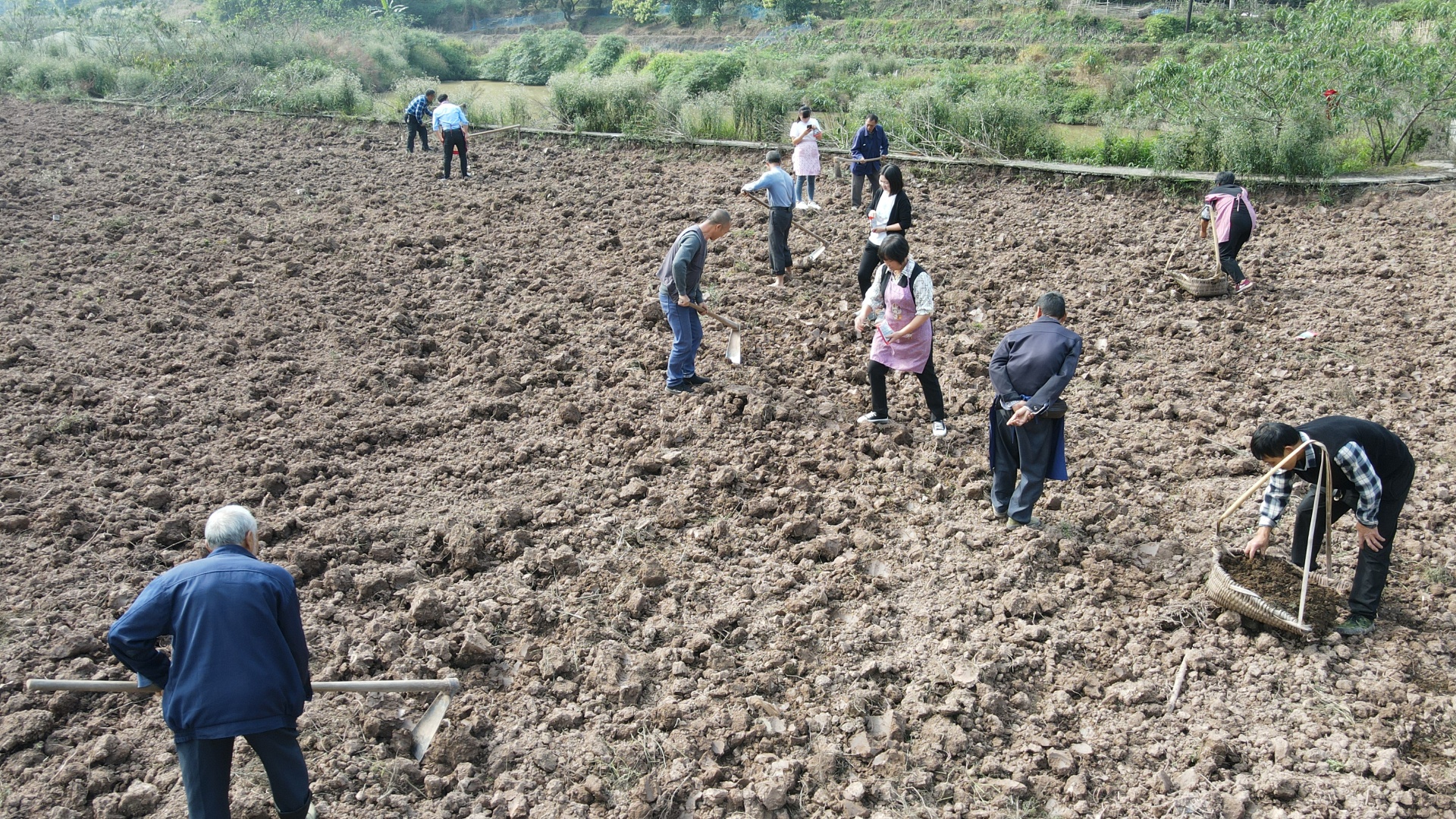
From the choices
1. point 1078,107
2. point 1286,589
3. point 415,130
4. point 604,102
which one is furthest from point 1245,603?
point 1078,107

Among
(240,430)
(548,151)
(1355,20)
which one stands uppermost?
(1355,20)

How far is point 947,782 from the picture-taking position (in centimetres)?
379

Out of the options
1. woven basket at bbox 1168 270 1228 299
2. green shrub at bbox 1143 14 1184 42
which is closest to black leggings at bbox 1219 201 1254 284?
woven basket at bbox 1168 270 1228 299

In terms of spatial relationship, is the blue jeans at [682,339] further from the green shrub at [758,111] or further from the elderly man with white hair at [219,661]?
the green shrub at [758,111]

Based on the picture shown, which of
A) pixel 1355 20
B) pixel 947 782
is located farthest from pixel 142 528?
pixel 1355 20

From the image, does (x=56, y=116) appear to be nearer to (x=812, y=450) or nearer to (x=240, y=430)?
(x=240, y=430)

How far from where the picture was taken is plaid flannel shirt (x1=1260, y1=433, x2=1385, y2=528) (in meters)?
4.18

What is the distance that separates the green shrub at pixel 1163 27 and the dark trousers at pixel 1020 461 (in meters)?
33.4

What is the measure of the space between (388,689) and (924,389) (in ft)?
13.1

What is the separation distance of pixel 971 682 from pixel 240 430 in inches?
→ 217

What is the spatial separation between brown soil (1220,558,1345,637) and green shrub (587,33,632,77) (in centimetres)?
3088

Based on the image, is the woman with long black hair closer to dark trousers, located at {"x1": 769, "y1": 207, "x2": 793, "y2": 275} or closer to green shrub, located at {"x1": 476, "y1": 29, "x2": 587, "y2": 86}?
dark trousers, located at {"x1": 769, "y1": 207, "x2": 793, "y2": 275}

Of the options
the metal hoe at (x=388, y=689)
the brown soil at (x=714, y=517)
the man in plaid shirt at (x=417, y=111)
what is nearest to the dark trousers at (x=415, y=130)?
the man in plaid shirt at (x=417, y=111)

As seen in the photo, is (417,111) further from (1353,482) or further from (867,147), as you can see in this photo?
(1353,482)
